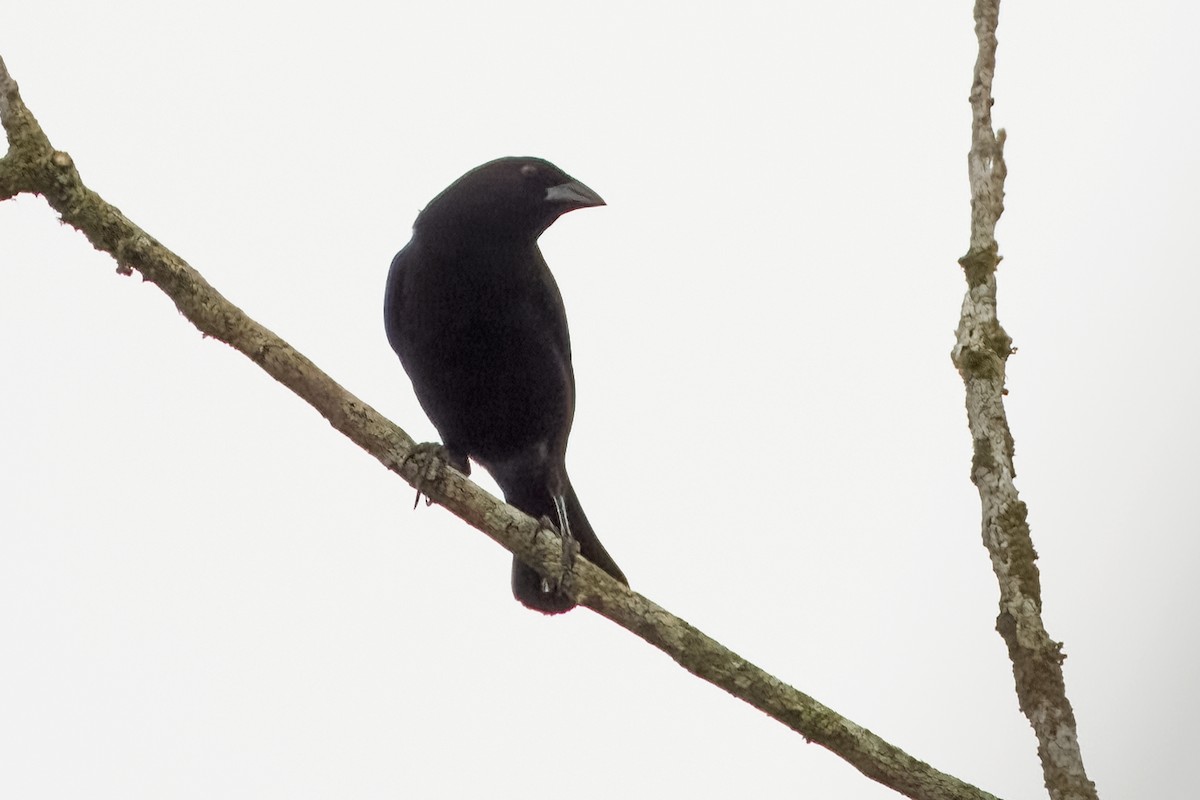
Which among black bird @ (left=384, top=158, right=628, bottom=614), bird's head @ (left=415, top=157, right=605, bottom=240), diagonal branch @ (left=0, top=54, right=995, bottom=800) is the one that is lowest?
diagonal branch @ (left=0, top=54, right=995, bottom=800)

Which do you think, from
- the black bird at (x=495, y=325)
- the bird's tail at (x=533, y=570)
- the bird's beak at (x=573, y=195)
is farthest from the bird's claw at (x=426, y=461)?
the bird's beak at (x=573, y=195)

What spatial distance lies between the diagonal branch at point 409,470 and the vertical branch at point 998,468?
170 mm

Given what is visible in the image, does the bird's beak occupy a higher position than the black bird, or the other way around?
the bird's beak

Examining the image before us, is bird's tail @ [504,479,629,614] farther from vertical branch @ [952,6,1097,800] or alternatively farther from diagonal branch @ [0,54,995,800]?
vertical branch @ [952,6,1097,800]

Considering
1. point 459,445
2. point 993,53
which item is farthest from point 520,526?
point 993,53

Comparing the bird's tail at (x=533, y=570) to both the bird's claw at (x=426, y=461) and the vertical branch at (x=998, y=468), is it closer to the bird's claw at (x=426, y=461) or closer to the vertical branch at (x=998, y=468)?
the bird's claw at (x=426, y=461)

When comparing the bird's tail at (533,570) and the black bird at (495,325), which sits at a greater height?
the black bird at (495,325)

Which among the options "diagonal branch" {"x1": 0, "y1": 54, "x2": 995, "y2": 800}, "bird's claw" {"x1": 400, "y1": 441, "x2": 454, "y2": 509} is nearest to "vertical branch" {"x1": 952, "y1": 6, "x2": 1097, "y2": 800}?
"diagonal branch" {"x1": 0, "y1": 54, "x2": 995, "y2": 800}

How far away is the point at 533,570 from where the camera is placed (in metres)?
2.93

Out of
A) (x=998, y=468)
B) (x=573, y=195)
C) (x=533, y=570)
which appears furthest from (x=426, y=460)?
(x=998, y=468)

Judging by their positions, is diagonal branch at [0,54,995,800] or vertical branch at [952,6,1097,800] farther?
vertical branch at [952,6,1097,800]

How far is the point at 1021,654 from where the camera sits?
228cm

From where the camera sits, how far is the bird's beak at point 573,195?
285cm

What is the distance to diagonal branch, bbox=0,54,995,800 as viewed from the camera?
2.12m
